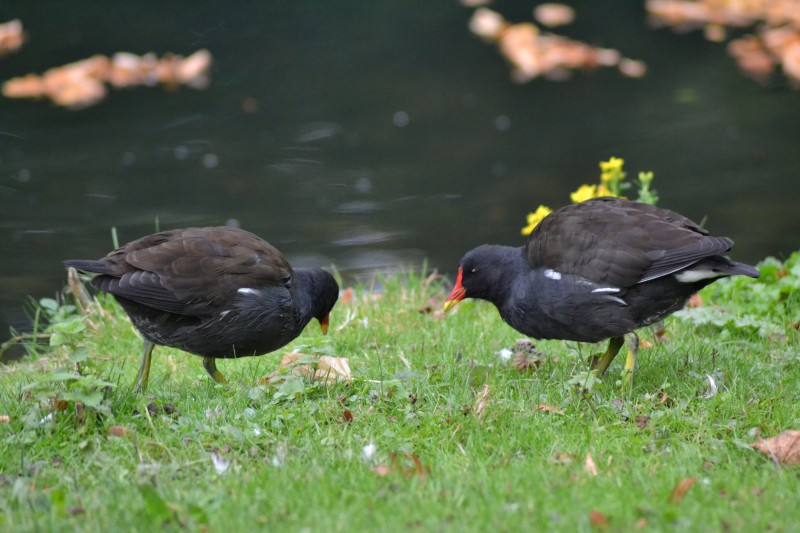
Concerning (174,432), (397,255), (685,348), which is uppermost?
(174,432)

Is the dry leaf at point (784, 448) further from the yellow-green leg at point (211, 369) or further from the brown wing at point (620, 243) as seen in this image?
the yellow-green leg at point (211, 369)

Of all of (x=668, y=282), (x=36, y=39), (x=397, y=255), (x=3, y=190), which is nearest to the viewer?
(x=668, y=282)

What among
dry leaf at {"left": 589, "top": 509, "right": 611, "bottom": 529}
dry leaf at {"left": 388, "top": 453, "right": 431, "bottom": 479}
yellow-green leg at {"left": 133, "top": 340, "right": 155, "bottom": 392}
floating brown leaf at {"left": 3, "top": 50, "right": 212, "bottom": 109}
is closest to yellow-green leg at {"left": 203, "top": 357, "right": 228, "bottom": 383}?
yellow-green leg at {"left": 133, "top": 340, "right": 155, "bottom": 392}

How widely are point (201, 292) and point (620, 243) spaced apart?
2032 mm

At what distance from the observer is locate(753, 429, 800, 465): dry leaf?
11.9 ft

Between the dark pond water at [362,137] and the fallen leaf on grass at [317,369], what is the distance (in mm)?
→ 3339

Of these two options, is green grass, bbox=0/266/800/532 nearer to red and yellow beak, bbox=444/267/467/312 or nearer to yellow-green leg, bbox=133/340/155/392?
yellow-green leg, bbox=133/340/155/392

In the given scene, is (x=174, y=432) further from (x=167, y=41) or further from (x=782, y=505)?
(x=167, y=41)

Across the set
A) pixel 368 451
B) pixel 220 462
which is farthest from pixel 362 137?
pixel 220 462

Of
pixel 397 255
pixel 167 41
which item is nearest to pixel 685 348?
pixel 397 255

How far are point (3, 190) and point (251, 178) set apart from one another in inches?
93.6

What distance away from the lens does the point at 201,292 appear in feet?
15.7

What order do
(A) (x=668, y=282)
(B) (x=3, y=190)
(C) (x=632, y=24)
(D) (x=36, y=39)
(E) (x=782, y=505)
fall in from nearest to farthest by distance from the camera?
(E) (x=782, y=505) < (A) (x=668, y=282) < (B) (x=3, y=190) < (D) (x=36, y=39) < (C) (x=632, y=24)

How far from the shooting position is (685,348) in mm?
5098
